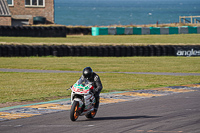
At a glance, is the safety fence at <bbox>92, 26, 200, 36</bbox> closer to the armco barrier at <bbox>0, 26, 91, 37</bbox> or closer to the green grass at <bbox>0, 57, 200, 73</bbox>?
the armco barrier at <bbox>0, 26, 91, 37</bbox>

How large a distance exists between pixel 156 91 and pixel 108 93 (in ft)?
5.84

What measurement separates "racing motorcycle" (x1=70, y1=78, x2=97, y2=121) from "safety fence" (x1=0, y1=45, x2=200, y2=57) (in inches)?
806

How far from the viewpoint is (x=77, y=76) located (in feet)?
65.6

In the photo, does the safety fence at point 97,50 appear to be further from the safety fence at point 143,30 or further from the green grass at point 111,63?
the safety fence at point 143,30

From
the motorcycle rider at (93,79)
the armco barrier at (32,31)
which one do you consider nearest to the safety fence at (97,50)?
the armco barrier at (32,31)

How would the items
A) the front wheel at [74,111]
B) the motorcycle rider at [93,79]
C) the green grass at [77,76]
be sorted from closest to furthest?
the front wheel at [74,111] → the motorcycle rider at [93,79] → the green grass at [77,76]

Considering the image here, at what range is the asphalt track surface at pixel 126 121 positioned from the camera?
8.11 metres

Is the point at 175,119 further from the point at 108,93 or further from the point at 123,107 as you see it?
the point at 108,93

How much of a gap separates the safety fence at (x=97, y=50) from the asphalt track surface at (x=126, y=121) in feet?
59.9

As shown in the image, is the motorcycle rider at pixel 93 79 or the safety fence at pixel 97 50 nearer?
the motorcycle rider at pixel 93 79

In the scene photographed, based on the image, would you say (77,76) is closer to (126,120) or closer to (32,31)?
(126,120)

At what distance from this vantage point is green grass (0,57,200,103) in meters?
14.8

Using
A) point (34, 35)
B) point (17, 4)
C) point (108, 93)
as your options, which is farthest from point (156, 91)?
point (17, 4)

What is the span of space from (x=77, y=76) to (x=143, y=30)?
84.9 ft
